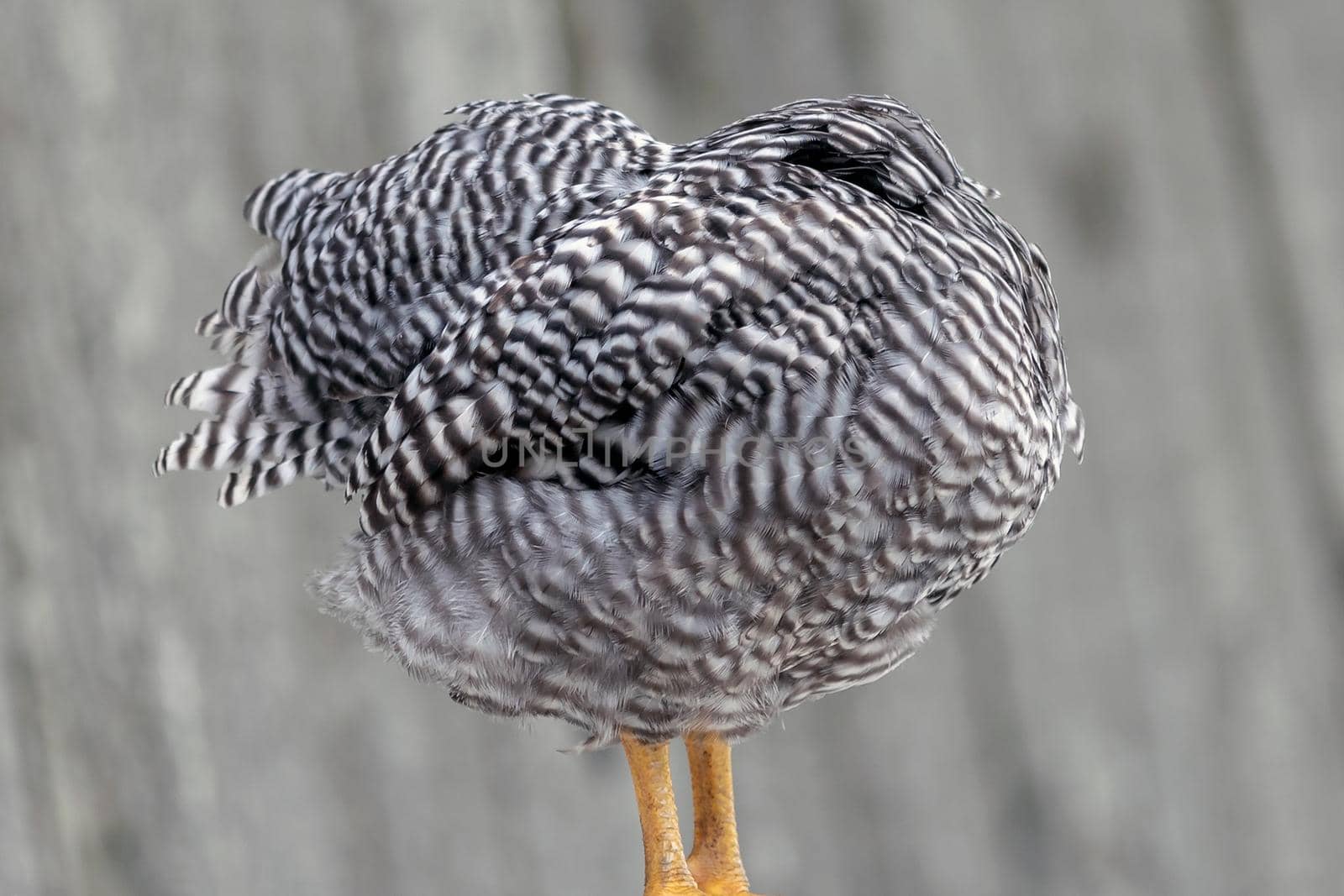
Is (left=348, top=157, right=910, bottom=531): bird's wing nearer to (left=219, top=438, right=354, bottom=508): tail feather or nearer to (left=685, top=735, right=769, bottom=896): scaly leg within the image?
(left=219, top=438, right=354, bottom=508): tail feather

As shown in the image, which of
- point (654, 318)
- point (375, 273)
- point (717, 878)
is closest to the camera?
point (654, 318)

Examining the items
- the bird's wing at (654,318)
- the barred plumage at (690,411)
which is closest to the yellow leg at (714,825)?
the barred plumage at (690,411)

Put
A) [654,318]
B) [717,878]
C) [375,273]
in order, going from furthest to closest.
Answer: [717,878]
[375,273]
[654,318]

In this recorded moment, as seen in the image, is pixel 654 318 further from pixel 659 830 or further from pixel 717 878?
pixel 717 878

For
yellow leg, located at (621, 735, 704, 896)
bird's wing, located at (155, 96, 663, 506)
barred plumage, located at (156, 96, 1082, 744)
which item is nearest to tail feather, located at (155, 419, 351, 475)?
bird's wing, located at (155, 96, 663, 506)

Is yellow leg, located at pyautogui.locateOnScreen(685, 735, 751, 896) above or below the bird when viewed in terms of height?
below

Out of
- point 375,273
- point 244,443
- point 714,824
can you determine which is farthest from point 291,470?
point 714,824
